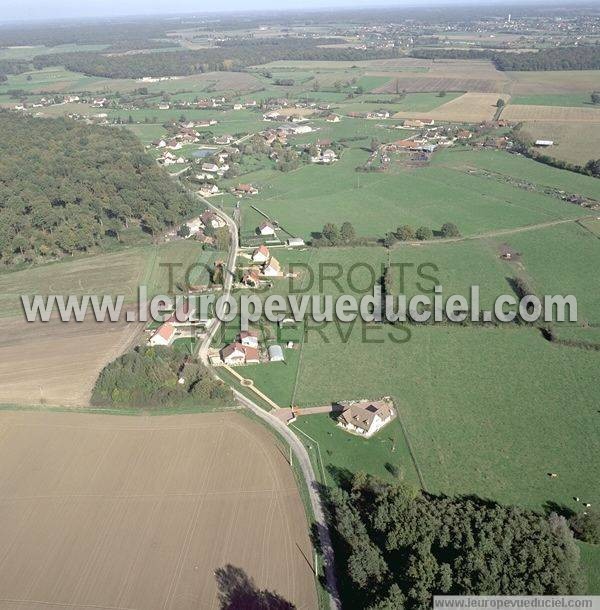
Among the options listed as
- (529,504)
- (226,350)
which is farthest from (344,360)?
(529,504)

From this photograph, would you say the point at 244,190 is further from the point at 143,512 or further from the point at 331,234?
the point at 143,512

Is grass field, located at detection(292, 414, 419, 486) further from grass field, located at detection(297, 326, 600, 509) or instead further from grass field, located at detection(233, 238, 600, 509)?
grass field, located at detection(297, 326, 600, 509)

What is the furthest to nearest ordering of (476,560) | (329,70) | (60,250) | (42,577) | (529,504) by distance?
(329,70) → (60,250) → (529,504) → (42,577) → (476,560)

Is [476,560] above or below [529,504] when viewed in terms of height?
above

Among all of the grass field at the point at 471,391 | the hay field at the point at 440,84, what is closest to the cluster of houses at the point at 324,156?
the grass field at the point at 471,391

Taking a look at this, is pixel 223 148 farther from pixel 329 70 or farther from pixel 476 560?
pixel 329 70

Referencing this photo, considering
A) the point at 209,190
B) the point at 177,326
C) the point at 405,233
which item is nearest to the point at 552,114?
the point at 405,233

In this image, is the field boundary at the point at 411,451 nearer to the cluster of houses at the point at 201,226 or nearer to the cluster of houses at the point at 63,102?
the cluster of houses at the point at 201,226

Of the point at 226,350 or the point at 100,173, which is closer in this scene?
the point at 226,350
